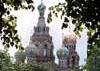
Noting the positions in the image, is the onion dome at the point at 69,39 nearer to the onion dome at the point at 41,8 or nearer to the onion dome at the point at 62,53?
the onion dome at the point at 62,53

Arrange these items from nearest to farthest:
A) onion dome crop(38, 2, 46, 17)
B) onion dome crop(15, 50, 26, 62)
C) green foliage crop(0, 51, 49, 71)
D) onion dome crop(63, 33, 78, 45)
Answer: green foliage crop(0, 51, 49, 71) < onion dome crop(15, 50, 26, 62) < onion dome crop(63, 33, 78, 45) < onion dome crop(38, 2, 46, 17)

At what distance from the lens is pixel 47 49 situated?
76938mm

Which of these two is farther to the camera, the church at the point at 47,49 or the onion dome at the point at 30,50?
the church at the point at 47,49

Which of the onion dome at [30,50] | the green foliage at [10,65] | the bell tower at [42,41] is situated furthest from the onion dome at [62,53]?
the green foliage at [10,65]

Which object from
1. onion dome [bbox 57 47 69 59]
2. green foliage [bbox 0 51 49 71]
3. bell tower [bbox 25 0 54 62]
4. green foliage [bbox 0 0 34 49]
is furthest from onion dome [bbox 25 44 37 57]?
green foliage [bbox 0 0 34 49]

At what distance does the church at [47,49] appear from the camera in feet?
247

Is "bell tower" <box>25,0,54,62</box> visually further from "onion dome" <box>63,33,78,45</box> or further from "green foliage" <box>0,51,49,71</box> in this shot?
"green foliage" <box>0,51,49,71</box>

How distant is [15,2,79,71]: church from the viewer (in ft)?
247

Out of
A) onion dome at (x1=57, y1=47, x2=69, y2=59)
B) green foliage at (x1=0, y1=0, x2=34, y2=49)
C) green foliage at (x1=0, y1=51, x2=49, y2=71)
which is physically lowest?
onion dome at (x1=57, y1=47, x2=69, y2=59)

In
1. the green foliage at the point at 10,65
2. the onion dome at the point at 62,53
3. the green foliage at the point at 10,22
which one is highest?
the green foliage at the point at 10,22

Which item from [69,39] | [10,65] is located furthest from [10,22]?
[69,39]

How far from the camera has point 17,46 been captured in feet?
24.0

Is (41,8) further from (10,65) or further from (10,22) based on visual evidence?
(10,22)

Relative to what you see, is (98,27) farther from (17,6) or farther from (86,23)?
(17,6)
